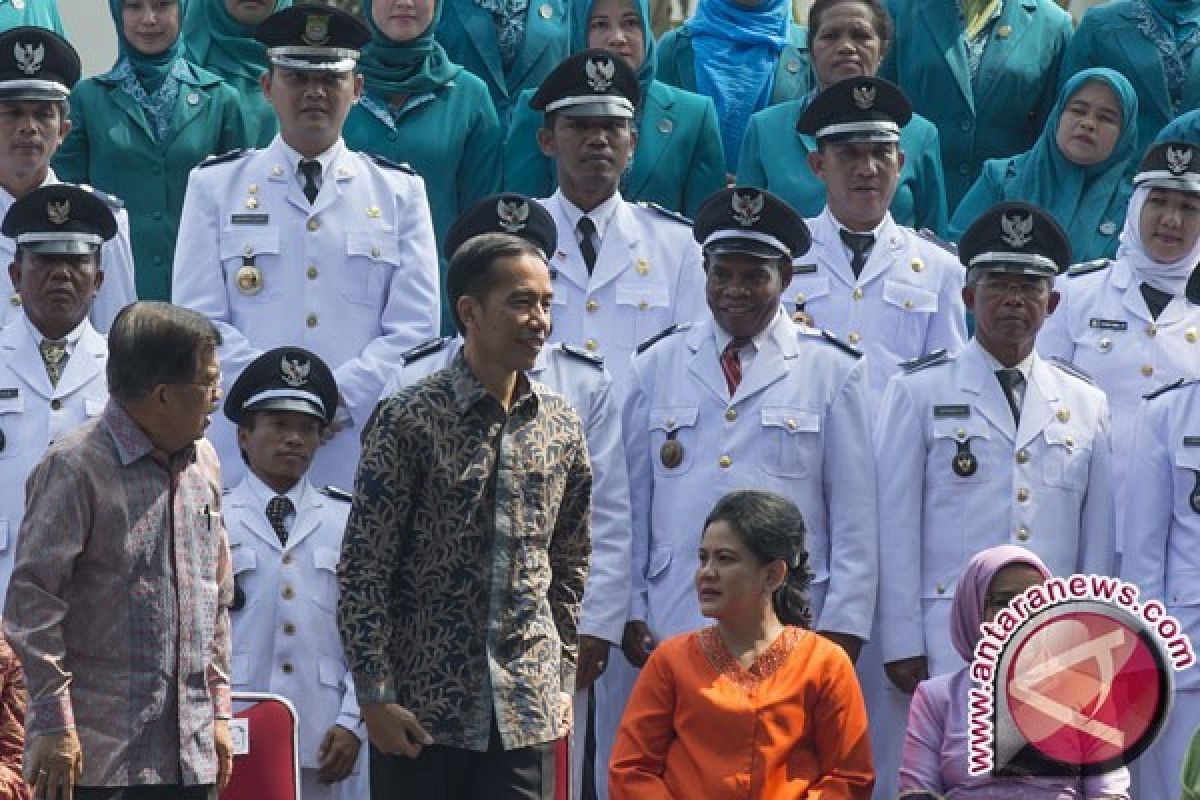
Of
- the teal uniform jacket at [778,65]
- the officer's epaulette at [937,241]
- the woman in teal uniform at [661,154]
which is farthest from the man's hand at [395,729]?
the teal uniform jacket at [778,65]

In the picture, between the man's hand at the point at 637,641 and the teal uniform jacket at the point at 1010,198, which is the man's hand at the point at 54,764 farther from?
the teal uniform jacket at the point at 1010,198

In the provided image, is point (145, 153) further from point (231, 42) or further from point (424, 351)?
point (424, 351)

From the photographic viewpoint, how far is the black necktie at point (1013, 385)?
8.64 meters

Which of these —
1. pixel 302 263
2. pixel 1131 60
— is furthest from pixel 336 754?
pixel 1131 60

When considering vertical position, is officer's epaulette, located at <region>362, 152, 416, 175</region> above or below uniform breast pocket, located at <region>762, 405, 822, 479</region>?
above

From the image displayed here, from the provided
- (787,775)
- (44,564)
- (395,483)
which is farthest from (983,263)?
(44,564)

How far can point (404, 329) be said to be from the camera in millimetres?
9211

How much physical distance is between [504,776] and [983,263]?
9.48 ft

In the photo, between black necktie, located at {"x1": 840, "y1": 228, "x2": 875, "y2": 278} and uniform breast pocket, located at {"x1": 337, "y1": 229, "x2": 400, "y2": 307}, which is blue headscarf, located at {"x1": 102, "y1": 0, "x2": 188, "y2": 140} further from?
black necktie, located at {"x1": 840, "y1": 228, "x2": 875, "y2": 278}

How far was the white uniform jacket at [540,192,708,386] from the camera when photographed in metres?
9.30

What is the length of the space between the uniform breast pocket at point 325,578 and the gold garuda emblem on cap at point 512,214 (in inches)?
47.5

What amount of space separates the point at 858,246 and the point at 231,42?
115 inches

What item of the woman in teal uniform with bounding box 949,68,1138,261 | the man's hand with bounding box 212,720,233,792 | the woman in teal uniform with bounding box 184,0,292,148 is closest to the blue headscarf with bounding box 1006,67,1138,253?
the woman in teal uniform with bounding box 949,68,1138,261

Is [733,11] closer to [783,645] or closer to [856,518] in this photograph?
[856,518]
